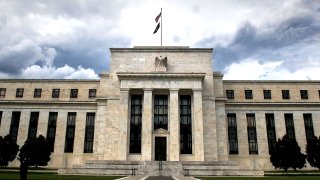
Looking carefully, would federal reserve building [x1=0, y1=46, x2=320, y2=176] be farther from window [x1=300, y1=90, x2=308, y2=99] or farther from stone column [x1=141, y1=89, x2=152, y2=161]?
window [x1=300, y1=90, x2=308, y2=99]

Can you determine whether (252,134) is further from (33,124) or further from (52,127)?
(33,124)

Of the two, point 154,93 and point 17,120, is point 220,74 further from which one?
point 17,120

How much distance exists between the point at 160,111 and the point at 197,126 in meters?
6.33

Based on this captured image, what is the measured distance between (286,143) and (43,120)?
3885 cm

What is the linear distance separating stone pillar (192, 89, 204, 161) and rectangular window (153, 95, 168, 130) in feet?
14.5

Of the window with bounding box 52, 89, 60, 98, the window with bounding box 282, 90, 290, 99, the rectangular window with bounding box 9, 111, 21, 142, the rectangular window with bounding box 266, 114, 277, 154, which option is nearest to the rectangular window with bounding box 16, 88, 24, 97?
the rectangular window with bounding box 9, 111, 21, 142

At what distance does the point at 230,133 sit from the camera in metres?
50.9

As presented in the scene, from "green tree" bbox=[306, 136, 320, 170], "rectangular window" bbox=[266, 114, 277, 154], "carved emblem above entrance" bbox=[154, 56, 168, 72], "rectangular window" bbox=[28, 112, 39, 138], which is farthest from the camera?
"rectangular window" bbox=[28, 112, 39, 138]

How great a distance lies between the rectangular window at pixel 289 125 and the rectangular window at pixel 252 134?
554 centimetres

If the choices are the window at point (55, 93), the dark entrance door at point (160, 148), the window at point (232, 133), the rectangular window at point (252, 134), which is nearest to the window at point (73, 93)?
the window at point (55, 93)

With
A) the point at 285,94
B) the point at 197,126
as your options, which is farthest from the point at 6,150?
the point at 285,94

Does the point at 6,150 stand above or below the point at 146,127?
below

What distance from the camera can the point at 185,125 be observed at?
4653 cm

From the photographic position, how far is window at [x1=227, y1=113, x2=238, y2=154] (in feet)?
164
